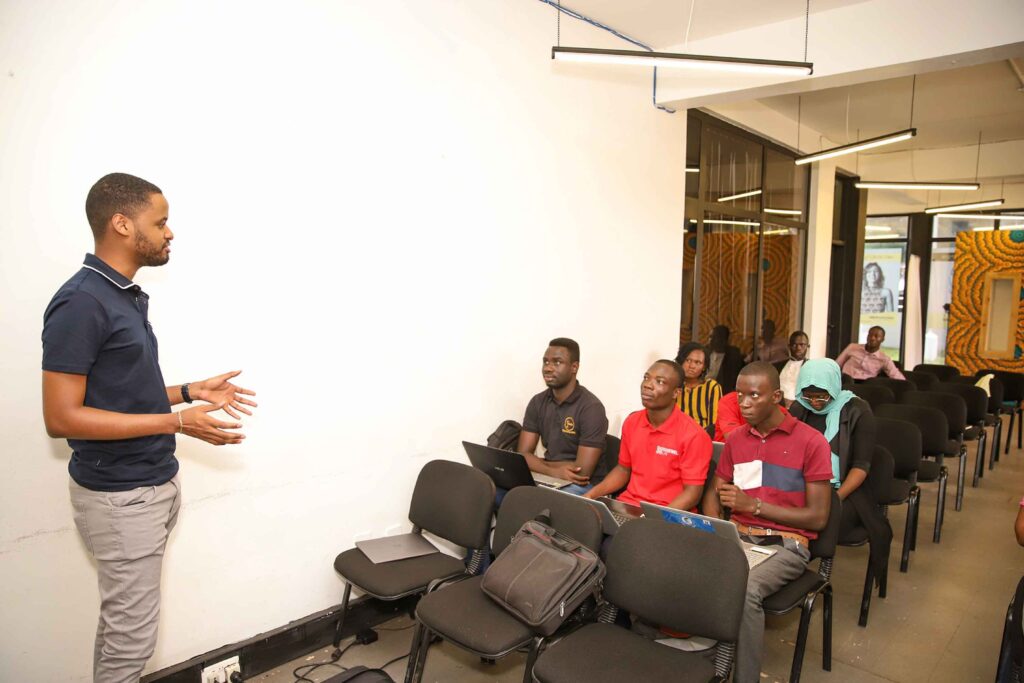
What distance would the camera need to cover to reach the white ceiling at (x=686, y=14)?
13.3 ft

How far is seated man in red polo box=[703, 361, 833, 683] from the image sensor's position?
271 cm

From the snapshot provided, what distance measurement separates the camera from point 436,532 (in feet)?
10.1

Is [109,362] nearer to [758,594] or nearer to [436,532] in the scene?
[436,532]

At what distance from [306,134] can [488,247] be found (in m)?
1.23

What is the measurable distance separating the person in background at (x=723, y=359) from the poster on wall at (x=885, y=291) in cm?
626

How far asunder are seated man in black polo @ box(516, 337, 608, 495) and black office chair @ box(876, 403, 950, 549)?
2.49 metres

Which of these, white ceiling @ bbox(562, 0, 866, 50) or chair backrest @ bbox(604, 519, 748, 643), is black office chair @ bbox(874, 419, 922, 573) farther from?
white ceiling @ bbox(562, 0, 866, 50)

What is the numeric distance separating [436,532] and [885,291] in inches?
450

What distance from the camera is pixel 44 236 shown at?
220cm

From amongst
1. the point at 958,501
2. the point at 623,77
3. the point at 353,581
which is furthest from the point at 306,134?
the point at 958,501

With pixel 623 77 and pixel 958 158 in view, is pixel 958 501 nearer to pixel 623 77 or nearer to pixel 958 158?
pixel 623 77

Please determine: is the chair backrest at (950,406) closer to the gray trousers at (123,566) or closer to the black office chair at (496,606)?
the black office chair at (496,606)

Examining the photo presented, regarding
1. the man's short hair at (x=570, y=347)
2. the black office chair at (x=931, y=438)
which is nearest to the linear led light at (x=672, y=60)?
the man's short hair at (x=570, y=347)

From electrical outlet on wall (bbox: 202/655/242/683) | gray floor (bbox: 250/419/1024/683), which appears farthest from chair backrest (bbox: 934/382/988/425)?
electrical outlet on wall (bbox: 202/655/242/683)
